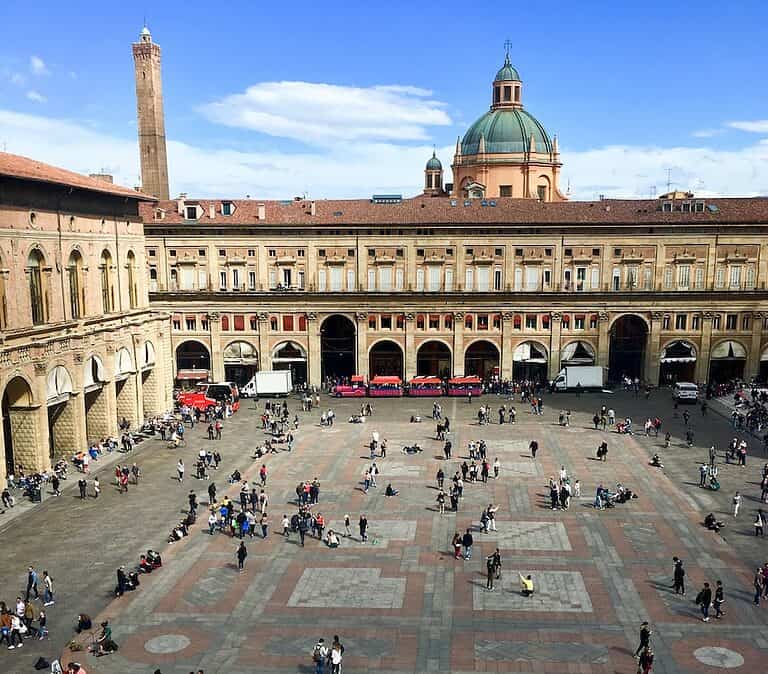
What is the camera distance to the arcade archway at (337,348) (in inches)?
3120

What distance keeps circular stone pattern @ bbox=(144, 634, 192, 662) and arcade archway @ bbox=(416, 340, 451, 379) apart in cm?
5118

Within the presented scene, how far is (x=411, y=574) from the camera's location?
33.2m

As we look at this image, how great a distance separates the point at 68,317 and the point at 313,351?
29.1 meters

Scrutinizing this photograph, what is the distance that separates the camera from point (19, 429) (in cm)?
4688

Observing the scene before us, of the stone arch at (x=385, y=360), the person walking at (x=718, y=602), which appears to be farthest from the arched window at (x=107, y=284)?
the person walking at (x=718, y=602)

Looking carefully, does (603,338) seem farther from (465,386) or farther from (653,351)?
(465,386)

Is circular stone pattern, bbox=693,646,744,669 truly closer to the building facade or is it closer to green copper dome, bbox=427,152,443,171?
the building facade

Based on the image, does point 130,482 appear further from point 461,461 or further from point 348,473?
point 461,461

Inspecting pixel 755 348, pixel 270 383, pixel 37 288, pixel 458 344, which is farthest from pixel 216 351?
pixel 755 348

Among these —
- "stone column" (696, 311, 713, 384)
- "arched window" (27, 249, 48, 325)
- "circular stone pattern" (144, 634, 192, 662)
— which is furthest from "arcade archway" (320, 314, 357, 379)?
"circular stone pattern" (144, 634, 192, 662)

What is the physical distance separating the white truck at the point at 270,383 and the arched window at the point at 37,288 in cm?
2612

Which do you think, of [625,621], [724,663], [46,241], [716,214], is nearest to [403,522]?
[625,621]

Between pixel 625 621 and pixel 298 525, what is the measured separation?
16.2 metres

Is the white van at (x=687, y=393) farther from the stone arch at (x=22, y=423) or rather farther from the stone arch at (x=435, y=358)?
the stone arch at (x=22, y=423)
